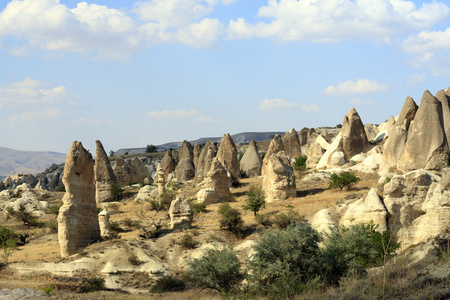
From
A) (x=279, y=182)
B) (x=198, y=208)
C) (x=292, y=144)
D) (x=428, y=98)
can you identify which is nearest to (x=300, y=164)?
(x=292, y=144)

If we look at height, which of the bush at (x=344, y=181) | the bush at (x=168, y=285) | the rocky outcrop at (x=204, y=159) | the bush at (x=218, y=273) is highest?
the rocky outcrop at (x=204, y=159)

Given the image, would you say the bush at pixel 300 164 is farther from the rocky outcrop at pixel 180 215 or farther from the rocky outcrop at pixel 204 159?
the rocky outcrop at pixel 180 215

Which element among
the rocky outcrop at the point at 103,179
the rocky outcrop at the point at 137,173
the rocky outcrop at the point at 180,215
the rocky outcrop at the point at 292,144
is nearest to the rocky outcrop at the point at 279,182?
the rocky outcrop at the point at 180,215

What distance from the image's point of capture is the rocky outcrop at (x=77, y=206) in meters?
21.7

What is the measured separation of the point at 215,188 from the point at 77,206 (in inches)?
473

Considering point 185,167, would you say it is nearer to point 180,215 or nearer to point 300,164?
point 300,164

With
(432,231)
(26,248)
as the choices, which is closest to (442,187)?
(432,231)

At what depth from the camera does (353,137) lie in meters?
40.6

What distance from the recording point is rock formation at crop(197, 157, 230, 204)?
1282 inches

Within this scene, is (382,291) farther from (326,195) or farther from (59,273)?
(326,195)

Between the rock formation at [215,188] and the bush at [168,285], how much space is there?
1333 centimetres

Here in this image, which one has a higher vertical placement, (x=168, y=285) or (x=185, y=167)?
(x=185, y=167)

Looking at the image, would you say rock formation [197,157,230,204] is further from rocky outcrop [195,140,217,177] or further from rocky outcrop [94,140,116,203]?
rocky outcrop [195,140,217,177]

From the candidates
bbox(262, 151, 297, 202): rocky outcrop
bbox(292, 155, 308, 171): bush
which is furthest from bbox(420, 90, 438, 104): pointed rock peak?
bbox(292, 155, 308, 171): bush
